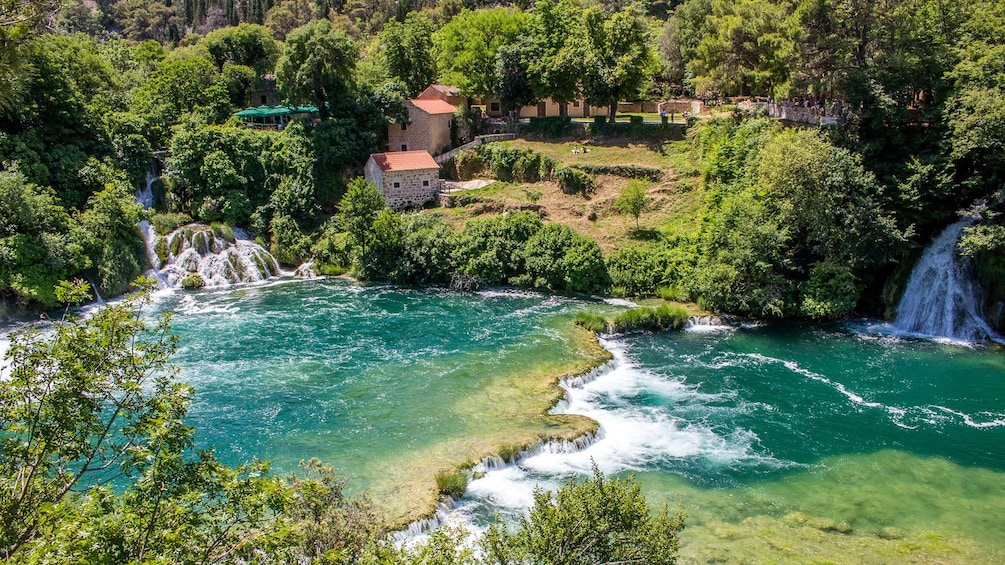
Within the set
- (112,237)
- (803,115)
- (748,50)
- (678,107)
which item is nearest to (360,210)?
(112,237)

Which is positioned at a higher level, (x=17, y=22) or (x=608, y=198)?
(x=17, y=22)

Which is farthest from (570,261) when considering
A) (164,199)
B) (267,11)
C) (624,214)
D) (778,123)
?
(267,11)

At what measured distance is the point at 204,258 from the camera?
5478cm

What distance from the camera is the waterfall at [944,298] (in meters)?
41.5

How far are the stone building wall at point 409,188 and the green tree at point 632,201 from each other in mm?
16252

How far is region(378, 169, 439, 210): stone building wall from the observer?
6125 centimetres

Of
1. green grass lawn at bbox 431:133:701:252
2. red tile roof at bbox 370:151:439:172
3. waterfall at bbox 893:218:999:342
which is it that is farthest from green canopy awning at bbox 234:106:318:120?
waterfall at bbox 893:218:999:342

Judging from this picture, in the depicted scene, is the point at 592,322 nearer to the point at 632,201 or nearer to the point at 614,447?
the point at 614,447

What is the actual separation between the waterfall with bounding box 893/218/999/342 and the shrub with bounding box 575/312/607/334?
56.2ft

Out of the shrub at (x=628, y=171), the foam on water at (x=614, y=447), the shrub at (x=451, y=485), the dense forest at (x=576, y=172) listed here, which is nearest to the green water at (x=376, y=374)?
the shrub at (x=451, y=485)

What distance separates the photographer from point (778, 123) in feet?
179

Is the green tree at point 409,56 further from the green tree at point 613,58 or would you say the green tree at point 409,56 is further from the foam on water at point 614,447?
the foam on water at point 614,447

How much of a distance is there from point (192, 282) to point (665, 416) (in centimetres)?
3590

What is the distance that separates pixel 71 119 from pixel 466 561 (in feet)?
176
